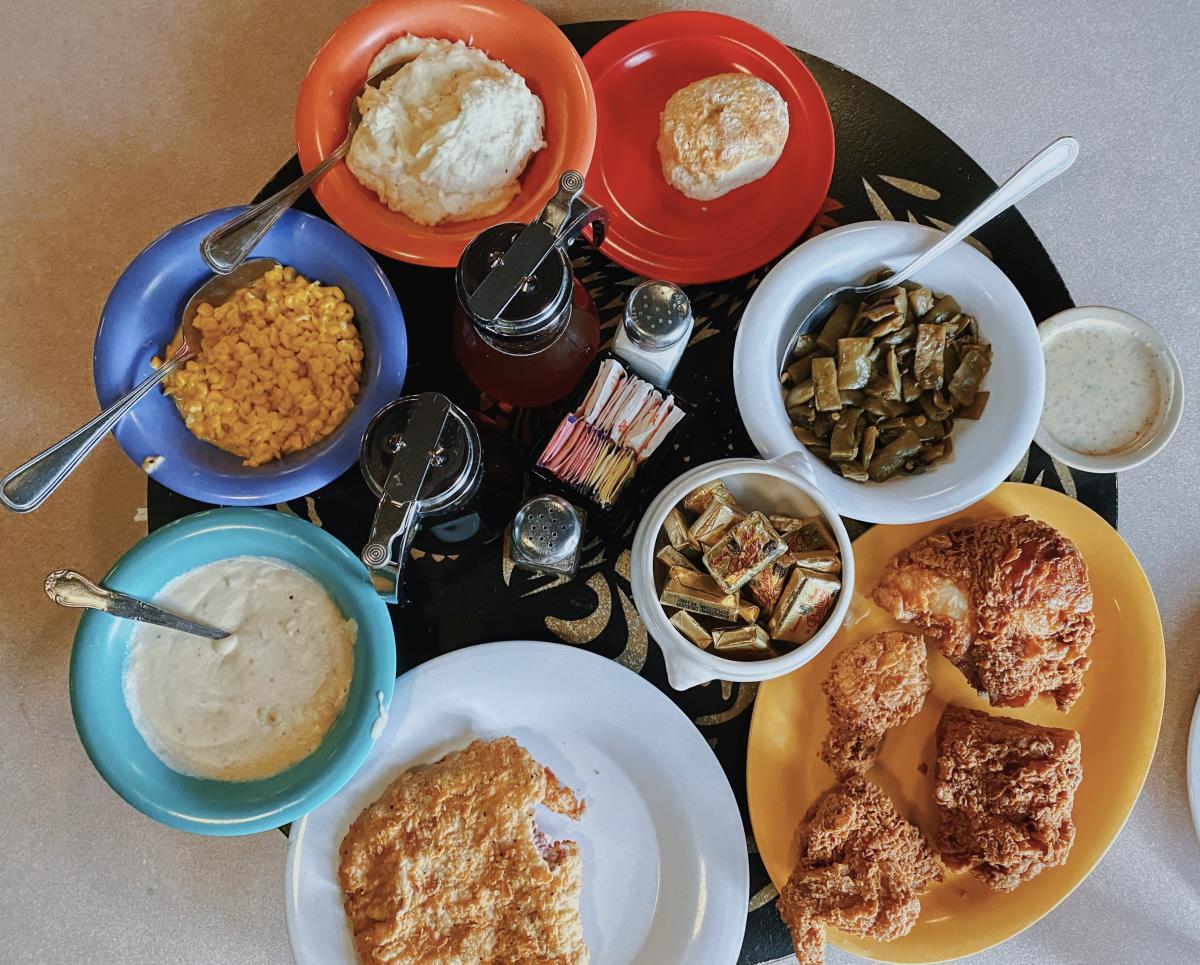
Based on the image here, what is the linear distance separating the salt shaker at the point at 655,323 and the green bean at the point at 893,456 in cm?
40

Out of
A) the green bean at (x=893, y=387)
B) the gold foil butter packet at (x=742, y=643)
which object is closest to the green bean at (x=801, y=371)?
the green bean at (x=893, y=387)

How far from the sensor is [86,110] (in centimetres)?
182

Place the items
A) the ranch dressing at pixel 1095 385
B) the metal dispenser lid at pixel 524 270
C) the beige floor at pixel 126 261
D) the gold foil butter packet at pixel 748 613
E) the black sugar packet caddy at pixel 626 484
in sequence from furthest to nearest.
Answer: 1. the beige floor at pixel 126 261
2. the ranch dressing at pixel 1095 385
3. the black sugar packet caddy at pixel 626 484
4. the gold foil butter packet at pixel 748 613
5. the metal dispenser lid at pixel 524 270

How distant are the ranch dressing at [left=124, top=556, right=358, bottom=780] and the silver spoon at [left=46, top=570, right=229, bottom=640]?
0.04 metres

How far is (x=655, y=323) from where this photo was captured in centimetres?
136

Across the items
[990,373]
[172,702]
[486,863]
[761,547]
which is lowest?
[486,863]

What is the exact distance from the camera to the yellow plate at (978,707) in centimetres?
150

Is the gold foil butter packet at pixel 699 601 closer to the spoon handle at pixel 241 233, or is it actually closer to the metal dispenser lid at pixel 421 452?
the metal dispenser lid at pixel 421 452

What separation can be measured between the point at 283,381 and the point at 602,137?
2.56 feet

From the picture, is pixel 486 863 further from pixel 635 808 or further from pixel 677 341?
pixel 677 341

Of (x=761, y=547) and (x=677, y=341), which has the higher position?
(x=677, y=341)

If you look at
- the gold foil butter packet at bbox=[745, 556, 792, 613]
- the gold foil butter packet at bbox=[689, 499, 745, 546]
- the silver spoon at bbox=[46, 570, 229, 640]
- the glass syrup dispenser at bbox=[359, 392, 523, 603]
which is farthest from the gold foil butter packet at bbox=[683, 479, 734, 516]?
the silver spoon at bbox=[46, 570, 229, 640]

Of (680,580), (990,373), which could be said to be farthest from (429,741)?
(990,373)

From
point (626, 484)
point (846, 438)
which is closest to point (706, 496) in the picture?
point (626, 484)
